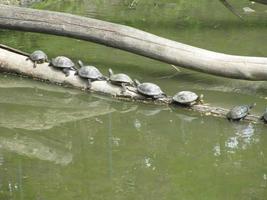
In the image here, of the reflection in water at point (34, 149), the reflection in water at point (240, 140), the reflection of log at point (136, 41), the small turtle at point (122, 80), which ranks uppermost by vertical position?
the reflection of log at point (136, 41)

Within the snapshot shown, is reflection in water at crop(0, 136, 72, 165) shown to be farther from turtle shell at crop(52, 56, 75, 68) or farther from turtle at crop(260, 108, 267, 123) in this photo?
turtle at crop(260, 108, 267, 123)

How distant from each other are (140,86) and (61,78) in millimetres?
1236

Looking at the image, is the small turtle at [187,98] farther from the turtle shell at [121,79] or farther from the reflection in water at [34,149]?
the reflection in water at [34,149]

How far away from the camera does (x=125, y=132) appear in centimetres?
564

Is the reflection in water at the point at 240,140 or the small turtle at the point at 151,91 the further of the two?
the small turtle at the point at 151,91

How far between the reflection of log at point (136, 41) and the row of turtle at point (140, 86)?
2.33 ft

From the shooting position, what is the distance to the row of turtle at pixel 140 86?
582 centimetres

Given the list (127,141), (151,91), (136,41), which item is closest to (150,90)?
(151,91)

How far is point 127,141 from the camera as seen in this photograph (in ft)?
17.7

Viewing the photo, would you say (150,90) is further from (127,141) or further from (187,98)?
(127,141)

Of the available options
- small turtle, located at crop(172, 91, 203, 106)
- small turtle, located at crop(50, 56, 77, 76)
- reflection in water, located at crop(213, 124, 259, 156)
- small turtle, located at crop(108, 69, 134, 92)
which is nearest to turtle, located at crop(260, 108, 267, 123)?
reflection in water, located at crop(213, 124, 259, 156)

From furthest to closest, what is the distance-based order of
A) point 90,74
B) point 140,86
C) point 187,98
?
point 90,74
point 140,86
point 187,98

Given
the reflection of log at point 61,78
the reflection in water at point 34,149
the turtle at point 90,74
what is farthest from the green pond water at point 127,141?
the turtle at point 90,74

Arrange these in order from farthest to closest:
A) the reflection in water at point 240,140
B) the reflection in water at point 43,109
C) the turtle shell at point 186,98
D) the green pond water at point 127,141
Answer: the turtle shell at point 186,98 → the reflection in water at point 43,109 → the reflection in water at point 240,140 → the green pond water at point 127,141
